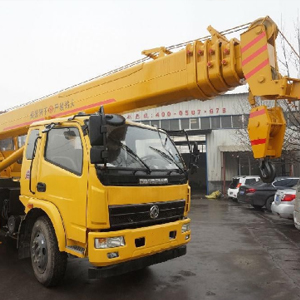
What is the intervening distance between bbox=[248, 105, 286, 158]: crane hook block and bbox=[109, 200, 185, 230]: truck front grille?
4.69 ft

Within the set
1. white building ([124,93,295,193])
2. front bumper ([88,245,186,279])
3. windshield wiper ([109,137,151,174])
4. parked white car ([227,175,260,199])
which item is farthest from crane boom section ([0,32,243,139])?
white building ([124,93,295,193])

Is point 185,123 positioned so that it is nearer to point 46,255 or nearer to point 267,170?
point 267,170

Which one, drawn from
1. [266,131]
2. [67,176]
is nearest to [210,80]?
[266,131]

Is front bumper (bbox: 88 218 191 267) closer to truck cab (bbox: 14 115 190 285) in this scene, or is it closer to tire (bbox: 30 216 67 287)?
truck cab (bbox: 14 115 190 285)

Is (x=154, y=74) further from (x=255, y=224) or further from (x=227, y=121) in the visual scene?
(x=227, y=121)

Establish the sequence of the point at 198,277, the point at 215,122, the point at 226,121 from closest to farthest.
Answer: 1. the point at 198,277
2. the point at 226,121
3. the point at 215,122

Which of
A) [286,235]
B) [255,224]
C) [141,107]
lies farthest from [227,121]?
[141,107]

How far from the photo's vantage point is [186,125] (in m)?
23.8

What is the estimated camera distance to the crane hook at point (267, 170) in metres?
3.84

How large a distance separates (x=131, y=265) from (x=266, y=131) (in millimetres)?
2398

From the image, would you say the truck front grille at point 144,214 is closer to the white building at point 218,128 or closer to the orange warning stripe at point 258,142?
the orange warning stripe at point 258,142

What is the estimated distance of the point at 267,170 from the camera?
385 centimetres

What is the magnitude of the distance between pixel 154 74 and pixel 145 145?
1.15 metres

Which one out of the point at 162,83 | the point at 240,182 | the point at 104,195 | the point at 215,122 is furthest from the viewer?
the point at 215,122
